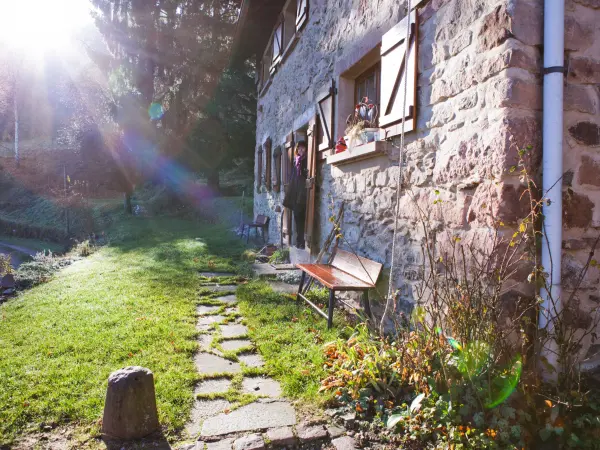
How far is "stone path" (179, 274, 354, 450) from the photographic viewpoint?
223 cm

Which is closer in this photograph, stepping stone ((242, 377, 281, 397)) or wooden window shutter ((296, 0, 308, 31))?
stepping stone ((242, 377, 281, 397))

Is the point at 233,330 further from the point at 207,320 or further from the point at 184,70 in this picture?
the point at 184,70

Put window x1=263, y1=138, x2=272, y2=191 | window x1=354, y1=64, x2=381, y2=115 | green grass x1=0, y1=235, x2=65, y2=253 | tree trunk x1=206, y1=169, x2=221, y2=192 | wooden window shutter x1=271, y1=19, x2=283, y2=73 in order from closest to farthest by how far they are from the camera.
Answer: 1. window x1=354, y1=64, x2=381, y2=115
2. wooden window shutter x1=271, y1=19, x2=283, y2=73
3. window x1=263, y1=138, x2=272, y2=191
4. green grass x1=0, y1=235, x2=65, y2=253
5. tree trunk x1=206, y1=169, x2=221, y2=192

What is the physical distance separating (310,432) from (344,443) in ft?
0.66

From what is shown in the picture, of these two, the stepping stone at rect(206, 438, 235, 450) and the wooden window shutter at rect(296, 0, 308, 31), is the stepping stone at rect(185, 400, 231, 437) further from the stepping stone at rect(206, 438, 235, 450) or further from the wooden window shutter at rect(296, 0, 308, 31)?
the wooden window shutter at rect(296, 0, 308, 31)

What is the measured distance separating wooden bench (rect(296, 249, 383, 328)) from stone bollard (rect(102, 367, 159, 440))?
187 centimetres

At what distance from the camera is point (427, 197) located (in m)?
3.19

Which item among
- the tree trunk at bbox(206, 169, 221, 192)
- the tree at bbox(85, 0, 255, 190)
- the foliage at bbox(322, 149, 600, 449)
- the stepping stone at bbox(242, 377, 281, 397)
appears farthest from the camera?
the tree trunk at bbox(206, 169, 221, 192)

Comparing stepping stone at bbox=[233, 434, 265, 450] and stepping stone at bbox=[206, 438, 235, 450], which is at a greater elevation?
stepping stone at bbox=[233, 434, 265, 450]

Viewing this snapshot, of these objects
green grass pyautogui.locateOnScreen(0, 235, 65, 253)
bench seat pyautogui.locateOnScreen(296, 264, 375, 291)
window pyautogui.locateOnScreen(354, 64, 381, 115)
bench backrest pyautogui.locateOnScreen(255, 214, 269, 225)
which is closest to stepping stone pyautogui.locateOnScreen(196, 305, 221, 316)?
bench seat pyautogui.locateOnScreen(296, 264, 375, 291)

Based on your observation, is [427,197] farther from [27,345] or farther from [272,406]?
[27,345]

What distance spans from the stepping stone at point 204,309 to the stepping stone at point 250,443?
2.48 metres

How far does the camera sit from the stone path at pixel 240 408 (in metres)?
2.23

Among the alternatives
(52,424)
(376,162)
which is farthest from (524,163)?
(52,424)
